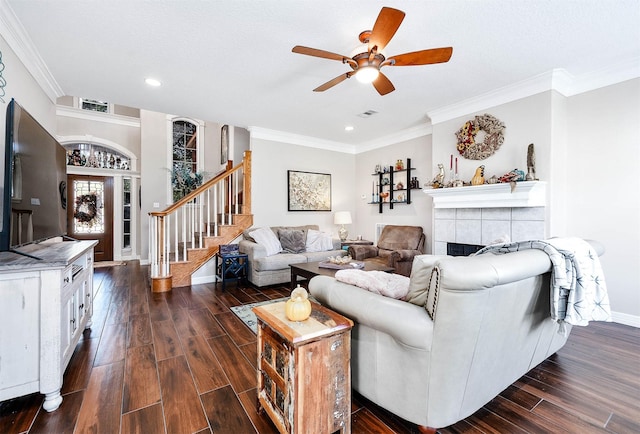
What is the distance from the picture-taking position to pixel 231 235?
4949mm

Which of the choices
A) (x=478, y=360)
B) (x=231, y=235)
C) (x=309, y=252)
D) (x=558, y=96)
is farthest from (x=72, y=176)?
(x=558, y=96)

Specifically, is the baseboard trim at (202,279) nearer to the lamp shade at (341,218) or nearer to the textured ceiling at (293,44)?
the lamp shade at (341,218)

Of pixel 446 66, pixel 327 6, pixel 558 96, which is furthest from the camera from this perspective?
pixel 558 96

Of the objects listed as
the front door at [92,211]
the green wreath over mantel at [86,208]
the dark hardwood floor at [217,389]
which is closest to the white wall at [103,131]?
the front door at [92,211]

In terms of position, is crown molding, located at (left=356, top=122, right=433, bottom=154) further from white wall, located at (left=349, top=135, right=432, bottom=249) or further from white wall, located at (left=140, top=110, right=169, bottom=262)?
white wall, located at (left=140, top=110, right=169, bottom=262)

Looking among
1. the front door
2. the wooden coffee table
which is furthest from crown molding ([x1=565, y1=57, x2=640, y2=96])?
the front door

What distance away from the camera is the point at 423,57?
2.22m

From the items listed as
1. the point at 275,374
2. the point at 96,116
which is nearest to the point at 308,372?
the point at 275,374

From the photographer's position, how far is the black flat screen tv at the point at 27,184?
1.75 metres

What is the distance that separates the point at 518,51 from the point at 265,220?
14.0 feet

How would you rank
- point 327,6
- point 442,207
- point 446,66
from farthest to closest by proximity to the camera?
1. point 442,207
2. point 446,66
3. point 327,6

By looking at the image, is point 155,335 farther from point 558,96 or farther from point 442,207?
point 558,96

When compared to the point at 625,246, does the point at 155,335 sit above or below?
below

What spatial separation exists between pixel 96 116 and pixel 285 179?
4.70 meters
